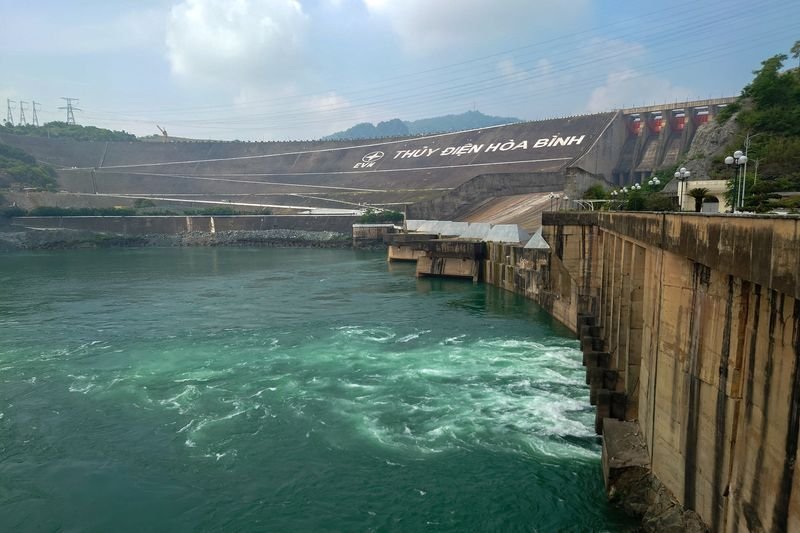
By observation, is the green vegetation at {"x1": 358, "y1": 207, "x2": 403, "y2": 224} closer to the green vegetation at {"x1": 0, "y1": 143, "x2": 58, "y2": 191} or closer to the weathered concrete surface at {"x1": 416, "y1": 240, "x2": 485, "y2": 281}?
the weathered concrete surface at {"x1": 416, "y1": 240, "x2": 485, "y2": 281}

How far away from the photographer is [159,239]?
3452 inches

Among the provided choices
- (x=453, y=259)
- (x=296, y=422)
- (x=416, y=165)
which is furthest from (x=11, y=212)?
(x=296, y=422)

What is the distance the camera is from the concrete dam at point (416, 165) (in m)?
74.9

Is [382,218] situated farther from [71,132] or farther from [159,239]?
[71,132]

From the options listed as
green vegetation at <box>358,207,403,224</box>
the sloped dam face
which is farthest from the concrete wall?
the sloped dam face

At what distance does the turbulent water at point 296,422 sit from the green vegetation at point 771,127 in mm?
16766

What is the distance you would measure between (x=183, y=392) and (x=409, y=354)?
29.2ft

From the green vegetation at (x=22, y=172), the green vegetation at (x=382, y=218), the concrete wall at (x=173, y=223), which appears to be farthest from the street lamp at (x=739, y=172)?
the green vegetation at (x=22, y=172)

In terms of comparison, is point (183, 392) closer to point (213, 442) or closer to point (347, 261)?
point (213, 442)

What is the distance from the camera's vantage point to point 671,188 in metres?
47.6

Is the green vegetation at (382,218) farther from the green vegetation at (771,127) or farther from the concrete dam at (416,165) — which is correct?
the green vegetation at (771,127)

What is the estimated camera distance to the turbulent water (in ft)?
42.6

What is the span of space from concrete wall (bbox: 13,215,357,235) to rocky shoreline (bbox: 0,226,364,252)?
142 centimetres

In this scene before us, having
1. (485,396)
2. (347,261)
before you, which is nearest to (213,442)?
(485,396)
